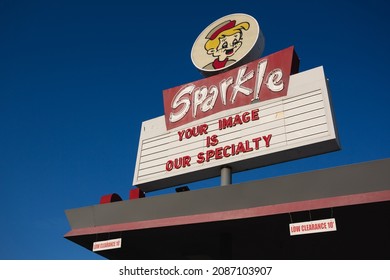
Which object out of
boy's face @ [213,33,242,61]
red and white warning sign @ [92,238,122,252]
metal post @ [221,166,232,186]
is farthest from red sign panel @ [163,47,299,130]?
red and white warning sign @ [92,238,122,252]

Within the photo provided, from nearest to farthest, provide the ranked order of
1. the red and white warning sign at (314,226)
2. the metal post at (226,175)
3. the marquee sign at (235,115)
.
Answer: the red and white warning sign at (314,226) → the marquee sign at (235,115) → the metal post at (226,175)

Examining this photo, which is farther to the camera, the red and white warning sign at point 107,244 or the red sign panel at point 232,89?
the red sign panel at point 232,89

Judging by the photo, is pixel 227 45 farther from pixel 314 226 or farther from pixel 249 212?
pixel 314 226

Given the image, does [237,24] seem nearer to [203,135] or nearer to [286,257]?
[203,135]

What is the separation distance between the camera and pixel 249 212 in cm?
866

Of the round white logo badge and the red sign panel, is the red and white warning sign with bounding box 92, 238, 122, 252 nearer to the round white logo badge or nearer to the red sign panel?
the red sign panel

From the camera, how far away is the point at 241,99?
12.4m

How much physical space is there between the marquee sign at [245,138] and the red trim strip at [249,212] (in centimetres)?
259

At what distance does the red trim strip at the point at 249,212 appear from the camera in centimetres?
764

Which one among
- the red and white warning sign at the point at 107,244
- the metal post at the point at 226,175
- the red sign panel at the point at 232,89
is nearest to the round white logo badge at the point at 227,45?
the red sign panel at the point at 232,89

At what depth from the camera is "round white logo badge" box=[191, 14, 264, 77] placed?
13398mm

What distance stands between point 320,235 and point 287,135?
9.11ft

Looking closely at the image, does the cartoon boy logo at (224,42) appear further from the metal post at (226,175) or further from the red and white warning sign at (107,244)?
the red and white warning sign at (107,244)

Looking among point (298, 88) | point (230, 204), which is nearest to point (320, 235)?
point (230, 204)
